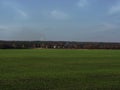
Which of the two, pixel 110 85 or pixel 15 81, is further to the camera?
pixel 15 81

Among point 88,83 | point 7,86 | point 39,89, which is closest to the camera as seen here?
point 39,89

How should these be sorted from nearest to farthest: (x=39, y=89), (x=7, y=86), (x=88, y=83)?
(x=39, y=89) < (x=7, y=86) < (x=88, y=83)

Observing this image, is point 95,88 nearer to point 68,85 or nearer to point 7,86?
point 68,85

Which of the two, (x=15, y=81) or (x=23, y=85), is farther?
(x=15, y=81)

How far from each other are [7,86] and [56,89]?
7.59ft

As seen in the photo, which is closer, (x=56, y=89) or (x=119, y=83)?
(x=56, y=89)

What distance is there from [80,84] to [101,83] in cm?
115

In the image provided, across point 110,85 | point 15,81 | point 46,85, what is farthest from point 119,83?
point 15,81

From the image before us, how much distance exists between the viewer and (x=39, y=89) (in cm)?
1528

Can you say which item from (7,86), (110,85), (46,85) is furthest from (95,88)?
(7,86)

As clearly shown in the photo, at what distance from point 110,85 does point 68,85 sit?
186cm

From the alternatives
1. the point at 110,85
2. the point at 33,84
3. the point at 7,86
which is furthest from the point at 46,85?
the point at 110,85

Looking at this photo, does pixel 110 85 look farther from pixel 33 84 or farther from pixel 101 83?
pixel 33 84

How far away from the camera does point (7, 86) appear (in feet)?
53.5
